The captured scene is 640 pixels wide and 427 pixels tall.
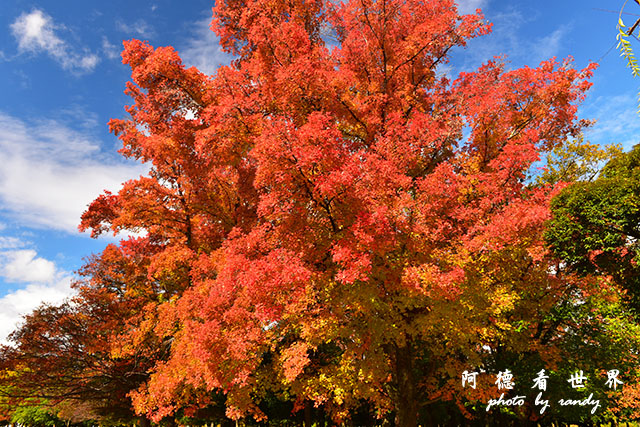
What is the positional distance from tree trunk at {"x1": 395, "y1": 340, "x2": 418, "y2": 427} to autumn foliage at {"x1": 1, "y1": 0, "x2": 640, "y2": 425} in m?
0.07

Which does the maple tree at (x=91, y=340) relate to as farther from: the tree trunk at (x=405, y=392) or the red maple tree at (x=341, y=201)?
the tree trunk at (x=405, y=392)

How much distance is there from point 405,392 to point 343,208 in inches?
269

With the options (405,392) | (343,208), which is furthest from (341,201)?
(405,392)

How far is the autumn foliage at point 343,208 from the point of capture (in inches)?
398

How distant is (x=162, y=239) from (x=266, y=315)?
45.9 feet

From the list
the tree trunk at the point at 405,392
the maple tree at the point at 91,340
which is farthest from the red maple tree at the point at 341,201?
the maple tree at the point at 91,340

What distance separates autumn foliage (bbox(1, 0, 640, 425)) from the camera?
10.1 metres

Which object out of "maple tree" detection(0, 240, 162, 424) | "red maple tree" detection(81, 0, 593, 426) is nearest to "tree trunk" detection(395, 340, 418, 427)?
"red maple tree" detection(81, 0, 593, 426)

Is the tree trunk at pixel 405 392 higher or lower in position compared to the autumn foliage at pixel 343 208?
lower

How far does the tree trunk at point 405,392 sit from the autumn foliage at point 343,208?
7 cm

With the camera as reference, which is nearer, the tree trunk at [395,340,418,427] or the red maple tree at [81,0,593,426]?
the red maple tree at [81,0,593,426]

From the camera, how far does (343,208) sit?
33.7 ft

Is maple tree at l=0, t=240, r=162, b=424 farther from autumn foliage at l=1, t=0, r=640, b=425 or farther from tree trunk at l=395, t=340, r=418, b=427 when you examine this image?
tree trunk at l=395, t=340, r=418, b=427

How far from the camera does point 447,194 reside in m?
11.7
